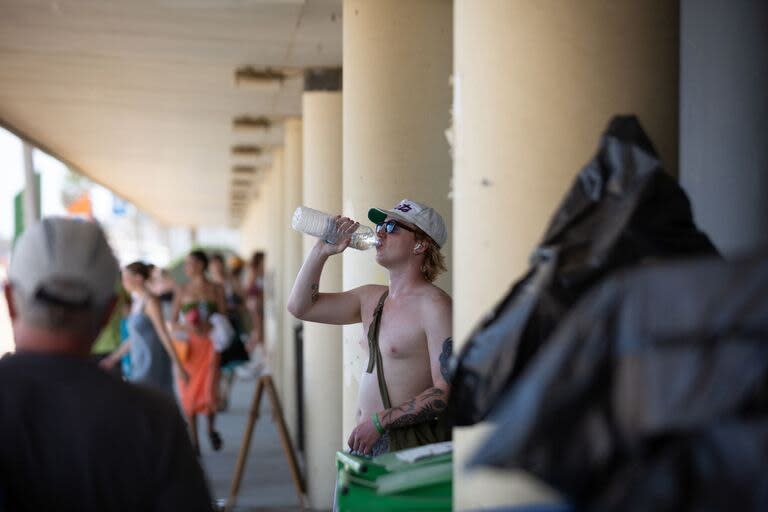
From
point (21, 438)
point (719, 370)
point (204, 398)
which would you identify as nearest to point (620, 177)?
point (719, 370)

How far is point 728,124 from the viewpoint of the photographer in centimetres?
452

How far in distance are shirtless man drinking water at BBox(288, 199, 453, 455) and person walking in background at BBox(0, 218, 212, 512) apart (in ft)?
6.13

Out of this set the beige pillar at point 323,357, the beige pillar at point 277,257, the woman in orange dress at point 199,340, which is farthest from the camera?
the beige pillar at point 277,257

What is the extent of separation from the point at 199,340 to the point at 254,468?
1539mm

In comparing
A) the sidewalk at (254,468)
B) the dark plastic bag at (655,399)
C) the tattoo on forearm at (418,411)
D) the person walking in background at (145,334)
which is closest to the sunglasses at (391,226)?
the tattoo on forearm at (418,411)

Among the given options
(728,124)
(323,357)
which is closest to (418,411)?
(728,124)

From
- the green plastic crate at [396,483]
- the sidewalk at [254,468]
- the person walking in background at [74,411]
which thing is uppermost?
the person walking in background at [74,411]

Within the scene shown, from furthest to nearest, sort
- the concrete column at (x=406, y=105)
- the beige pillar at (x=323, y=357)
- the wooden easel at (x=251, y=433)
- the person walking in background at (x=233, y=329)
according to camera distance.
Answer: the person walking in background at (x=233, y=329) < the beige pillar at (x=323, y=357) < the wooden easel at (x=251, y=433) < the concrete column at (x=406, y=105)

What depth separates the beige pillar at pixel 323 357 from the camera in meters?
8.67

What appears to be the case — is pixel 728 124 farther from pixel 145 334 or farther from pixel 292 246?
pixel 292 246

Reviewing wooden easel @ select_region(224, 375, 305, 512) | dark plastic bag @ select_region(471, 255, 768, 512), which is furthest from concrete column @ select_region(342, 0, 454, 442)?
dark plastic bag @ select_region(471, 255, 768, 512)

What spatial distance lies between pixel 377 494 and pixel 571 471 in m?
1.60

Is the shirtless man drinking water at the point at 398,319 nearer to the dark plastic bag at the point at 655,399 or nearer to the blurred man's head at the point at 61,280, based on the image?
the blurred man's head at the point at 61,280

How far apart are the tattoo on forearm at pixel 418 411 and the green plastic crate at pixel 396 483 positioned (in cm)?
69
